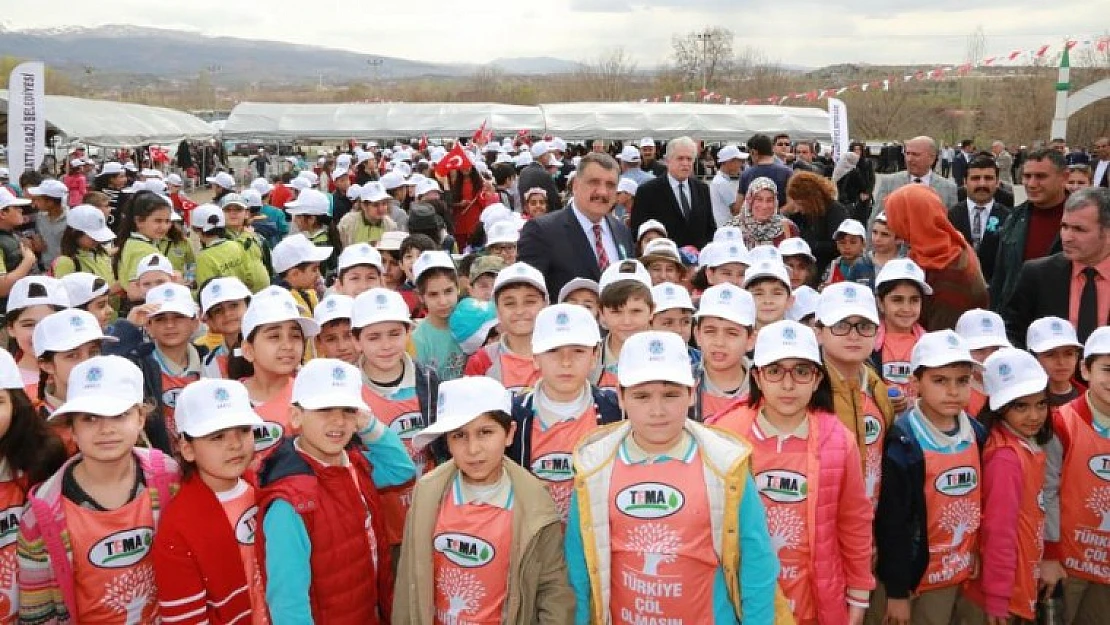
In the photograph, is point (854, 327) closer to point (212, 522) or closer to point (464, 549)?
point (464, 549)

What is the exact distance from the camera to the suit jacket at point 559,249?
527cm

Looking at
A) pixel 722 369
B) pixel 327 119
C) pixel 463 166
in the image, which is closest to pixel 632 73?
pixel 327 119

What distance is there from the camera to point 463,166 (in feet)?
33.5

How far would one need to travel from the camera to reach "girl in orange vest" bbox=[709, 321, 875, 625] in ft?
10.1

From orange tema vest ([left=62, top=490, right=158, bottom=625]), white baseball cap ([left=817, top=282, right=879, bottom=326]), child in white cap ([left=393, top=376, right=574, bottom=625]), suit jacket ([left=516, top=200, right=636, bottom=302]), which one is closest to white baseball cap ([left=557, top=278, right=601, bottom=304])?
suit jacket ([left=516, top=200, right=636, bottom=302])

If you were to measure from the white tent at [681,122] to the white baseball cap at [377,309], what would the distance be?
24209 millimetres

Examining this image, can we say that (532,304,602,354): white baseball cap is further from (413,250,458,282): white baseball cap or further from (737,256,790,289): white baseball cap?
(413,250,458,282): white baseball cap

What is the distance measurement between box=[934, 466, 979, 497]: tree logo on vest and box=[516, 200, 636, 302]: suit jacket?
7.78 ft

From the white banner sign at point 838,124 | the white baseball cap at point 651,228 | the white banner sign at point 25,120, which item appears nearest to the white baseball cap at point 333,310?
the white baseball cap at point 651,228

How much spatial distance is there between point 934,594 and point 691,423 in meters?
1.42

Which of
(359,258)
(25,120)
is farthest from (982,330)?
(25,120)

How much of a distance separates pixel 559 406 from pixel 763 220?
3.83 metres

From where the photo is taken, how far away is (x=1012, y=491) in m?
3.45

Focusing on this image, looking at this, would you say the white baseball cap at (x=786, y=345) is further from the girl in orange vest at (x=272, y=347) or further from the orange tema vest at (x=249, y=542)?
the girl in orange vest at (x=272, y=347)
